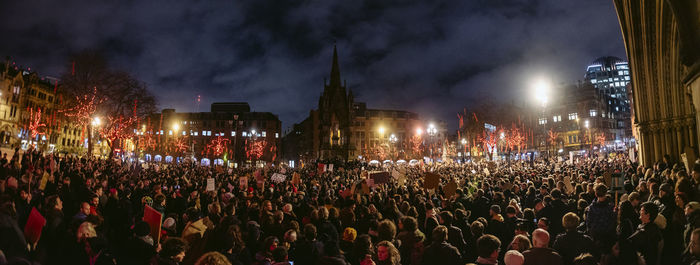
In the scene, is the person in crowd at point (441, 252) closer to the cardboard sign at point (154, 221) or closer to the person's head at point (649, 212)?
the person's head at point (649, 212)

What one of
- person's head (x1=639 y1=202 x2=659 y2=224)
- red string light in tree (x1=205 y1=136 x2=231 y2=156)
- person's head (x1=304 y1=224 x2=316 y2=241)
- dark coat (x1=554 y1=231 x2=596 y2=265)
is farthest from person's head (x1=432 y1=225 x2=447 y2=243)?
red string light in tree (x1=205 y1=136 x2=231 y2=156)

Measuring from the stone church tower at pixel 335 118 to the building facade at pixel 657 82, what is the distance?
67.0 meters

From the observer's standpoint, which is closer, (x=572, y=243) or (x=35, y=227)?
(x=572, y=243)

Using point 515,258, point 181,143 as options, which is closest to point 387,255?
point 515,258

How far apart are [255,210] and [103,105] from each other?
128ft

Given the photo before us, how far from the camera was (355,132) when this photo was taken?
98125mm

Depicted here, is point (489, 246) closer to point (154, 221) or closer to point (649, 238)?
point (649, 238)

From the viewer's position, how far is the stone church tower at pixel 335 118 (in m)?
83.6

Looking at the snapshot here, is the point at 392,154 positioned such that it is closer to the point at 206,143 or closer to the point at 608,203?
the point at 206,143

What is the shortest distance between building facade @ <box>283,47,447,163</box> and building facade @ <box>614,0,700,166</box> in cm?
5377

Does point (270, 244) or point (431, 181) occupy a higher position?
point (431, 181)

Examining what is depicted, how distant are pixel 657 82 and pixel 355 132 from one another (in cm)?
8223

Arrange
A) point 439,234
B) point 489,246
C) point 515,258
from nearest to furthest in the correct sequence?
point 515,258 → point 489,246 → point 439,234

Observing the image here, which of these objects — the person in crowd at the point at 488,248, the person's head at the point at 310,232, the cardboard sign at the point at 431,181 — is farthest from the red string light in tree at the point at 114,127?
the person in crowd at the point at 488,248
